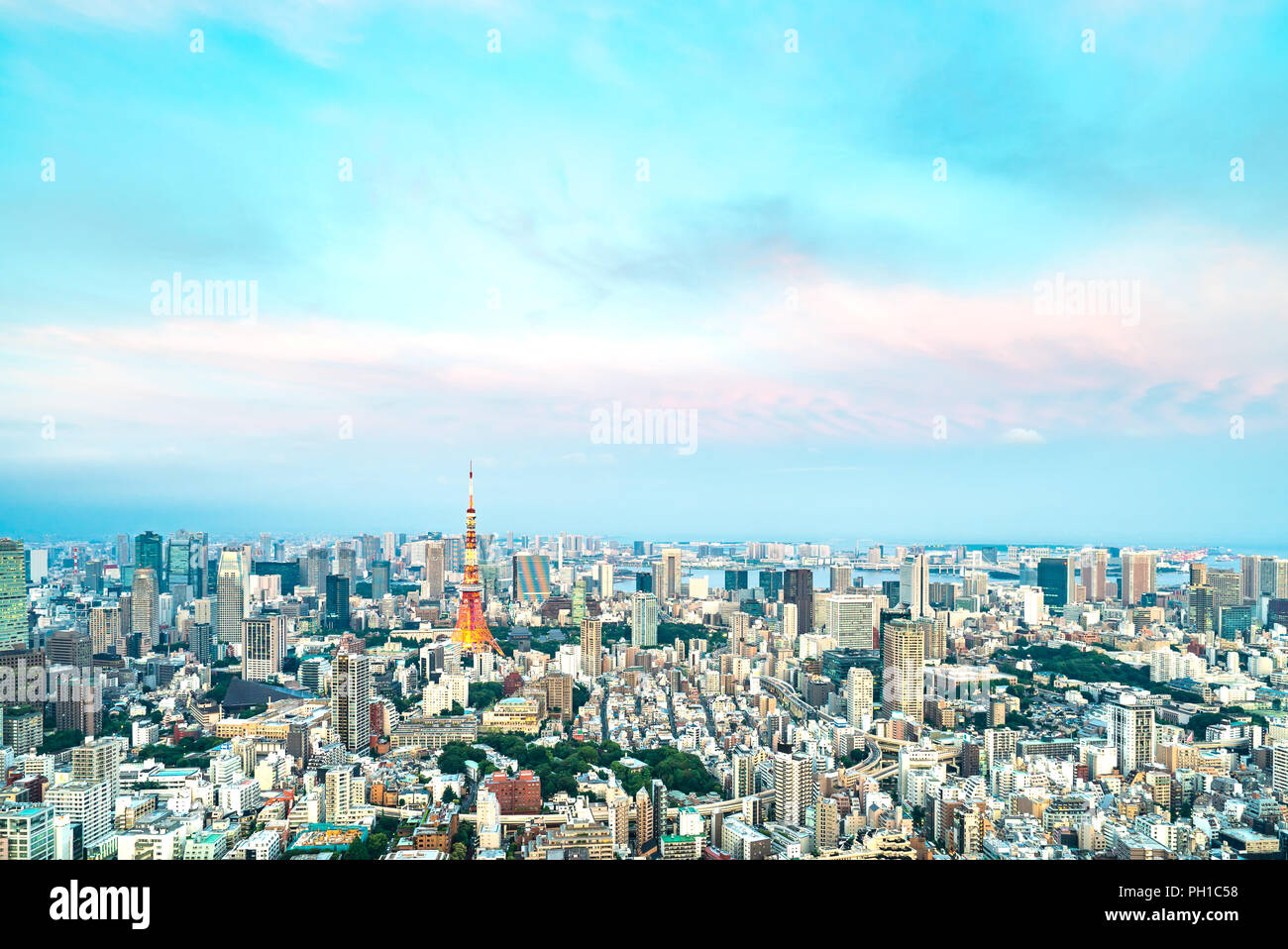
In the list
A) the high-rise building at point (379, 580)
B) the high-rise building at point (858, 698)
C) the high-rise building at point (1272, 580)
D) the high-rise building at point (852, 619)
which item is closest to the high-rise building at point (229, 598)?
the high-rise building at point (379, 580)

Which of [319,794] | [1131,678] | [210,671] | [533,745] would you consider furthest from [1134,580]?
[210,671]

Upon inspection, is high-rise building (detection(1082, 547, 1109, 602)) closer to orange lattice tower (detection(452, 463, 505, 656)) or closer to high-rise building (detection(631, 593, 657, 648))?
high-rise building (detection(631, 593, 657, 648))

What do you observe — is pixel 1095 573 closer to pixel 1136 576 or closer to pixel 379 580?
pixel 1136 576

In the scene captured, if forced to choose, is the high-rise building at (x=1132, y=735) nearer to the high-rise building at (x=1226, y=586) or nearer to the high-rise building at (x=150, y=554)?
the high-rise building at (x=1226, y=586)

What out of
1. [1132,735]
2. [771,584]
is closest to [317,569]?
[771,584]

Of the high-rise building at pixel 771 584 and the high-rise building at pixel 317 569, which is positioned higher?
the high-rise building at pixel 317 569

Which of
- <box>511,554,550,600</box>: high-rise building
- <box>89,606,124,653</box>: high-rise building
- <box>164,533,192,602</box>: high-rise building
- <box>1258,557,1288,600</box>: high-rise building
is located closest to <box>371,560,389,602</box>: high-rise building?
<box>511,554,550,600</box>: high-rise building
